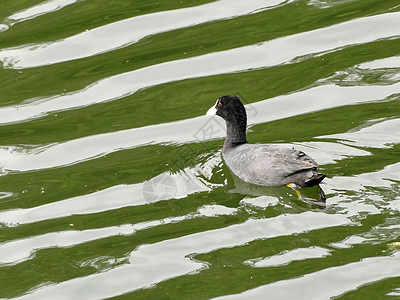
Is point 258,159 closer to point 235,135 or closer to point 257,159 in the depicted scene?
point 257,159

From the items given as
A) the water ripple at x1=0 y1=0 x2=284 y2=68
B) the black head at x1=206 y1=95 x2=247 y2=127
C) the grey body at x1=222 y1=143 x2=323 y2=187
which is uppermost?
the water ripple at x1=0 y1=0 x2=284 y2=68

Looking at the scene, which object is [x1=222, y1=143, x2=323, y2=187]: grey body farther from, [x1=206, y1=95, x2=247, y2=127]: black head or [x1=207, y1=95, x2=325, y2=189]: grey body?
[x1=206, y1=95, x2=247, y2=127]: black head

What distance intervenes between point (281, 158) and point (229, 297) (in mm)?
2120

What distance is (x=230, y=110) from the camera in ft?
32.4

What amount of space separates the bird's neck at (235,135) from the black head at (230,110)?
0.11ft

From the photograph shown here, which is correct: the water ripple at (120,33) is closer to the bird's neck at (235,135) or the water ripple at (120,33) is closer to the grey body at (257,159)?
the grey body at (257,159)

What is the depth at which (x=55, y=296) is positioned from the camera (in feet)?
24.6


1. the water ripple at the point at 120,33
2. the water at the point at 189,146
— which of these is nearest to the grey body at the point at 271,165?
the water at the point at 189,146

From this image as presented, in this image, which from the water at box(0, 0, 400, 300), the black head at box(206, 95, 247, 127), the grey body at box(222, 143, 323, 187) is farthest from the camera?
the black head at box(206, 95, 247, 127)

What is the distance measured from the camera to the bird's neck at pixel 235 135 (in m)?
9.91

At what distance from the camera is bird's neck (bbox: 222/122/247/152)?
32.5ft

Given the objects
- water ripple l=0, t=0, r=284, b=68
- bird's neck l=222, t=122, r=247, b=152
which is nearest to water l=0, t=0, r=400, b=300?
water ripple l=0, t=0, r=284, b=68

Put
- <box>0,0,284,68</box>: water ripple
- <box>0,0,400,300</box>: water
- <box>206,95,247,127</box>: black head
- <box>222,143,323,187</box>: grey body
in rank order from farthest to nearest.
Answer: <box>0,0,284,68</box>: water ripple → <box>206,95,247,127</box>: black head → <box>222,143,323,187</box>: grey body → <box>0,0,400,300</box>: water

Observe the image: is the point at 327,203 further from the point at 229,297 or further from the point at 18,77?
the point at 18,77
